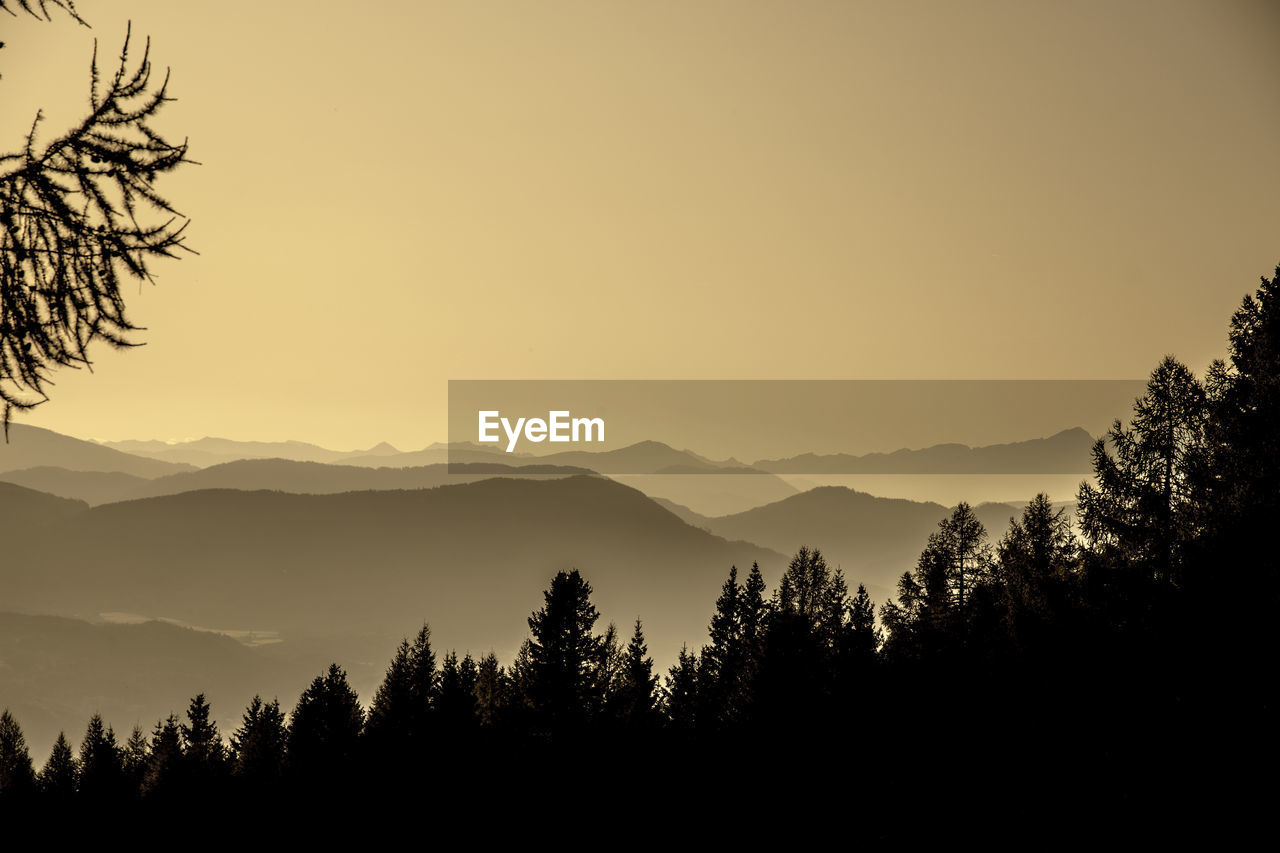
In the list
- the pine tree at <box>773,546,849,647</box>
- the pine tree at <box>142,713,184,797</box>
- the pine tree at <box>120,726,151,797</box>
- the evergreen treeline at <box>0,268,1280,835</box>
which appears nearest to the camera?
the evergreen treeline at <box>0,268,1280,835</box>

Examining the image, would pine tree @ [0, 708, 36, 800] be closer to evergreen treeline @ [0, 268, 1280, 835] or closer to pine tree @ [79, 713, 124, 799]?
evergreen treeline @ [0, 268, 1280, 835]

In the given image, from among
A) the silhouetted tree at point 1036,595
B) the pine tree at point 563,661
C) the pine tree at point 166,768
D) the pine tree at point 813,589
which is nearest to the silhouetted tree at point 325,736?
the pine tree at point 166,768

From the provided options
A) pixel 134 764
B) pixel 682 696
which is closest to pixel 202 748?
pixel 134 764

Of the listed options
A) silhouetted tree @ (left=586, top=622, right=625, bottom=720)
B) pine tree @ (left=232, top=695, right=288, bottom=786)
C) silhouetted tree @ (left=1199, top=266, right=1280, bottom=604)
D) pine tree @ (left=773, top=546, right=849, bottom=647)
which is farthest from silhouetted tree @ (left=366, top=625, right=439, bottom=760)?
silhouetted tree @ (left=1199, top=266, right=1280, bottom=604)

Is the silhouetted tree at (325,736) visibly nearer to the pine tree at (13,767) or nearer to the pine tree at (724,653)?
the pine tree at (724,653)

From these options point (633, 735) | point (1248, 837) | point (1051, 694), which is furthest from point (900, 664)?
point (1248, 837)
